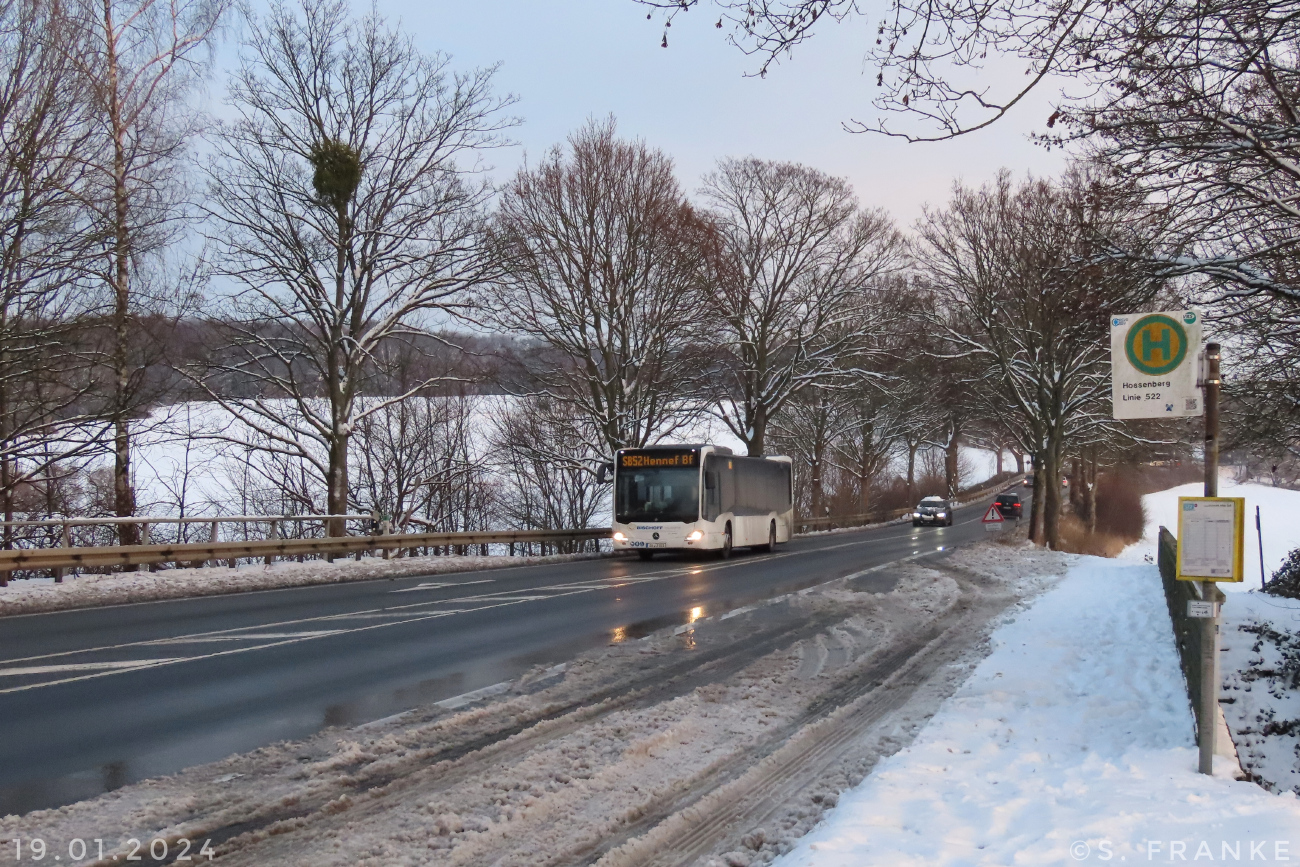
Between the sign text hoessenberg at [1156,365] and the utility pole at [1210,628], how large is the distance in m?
0.10

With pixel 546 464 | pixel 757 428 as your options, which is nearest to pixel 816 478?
pixel 757 428

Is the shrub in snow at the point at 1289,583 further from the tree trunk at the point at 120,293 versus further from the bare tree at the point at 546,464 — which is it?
the tree trunk at the point at 120,293

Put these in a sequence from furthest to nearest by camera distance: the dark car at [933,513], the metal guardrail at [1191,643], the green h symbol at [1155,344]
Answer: the dark car at [933,513] < the metal guardrail at [1191,643] < the green h symbol at [1155,344]

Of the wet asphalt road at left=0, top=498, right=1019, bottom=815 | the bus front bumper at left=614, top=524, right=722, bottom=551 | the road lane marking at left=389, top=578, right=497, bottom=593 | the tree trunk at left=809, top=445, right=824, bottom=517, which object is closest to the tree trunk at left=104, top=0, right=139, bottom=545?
the wet asphalt road at left=0, top=498, right=1019, bottom=815

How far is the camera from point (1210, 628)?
20.7 feet

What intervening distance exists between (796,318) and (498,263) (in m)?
17.4

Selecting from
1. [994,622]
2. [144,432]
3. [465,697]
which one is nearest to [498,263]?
[144,432]

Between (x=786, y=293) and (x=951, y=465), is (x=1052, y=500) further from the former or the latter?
(x=951, y=465)

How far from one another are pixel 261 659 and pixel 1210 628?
850 centimetres

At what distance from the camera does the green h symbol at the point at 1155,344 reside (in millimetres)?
6598

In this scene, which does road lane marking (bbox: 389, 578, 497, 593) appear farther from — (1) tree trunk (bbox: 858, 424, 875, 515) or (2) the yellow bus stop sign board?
(1) tree trunk (bbox: 858, 424, 875, 515)

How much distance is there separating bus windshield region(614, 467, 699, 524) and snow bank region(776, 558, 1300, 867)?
1636 centimetres

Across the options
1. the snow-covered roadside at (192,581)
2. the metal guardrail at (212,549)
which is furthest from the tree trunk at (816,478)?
the snow-covered roadside at (192,581)

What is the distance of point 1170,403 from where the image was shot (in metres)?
6.55
